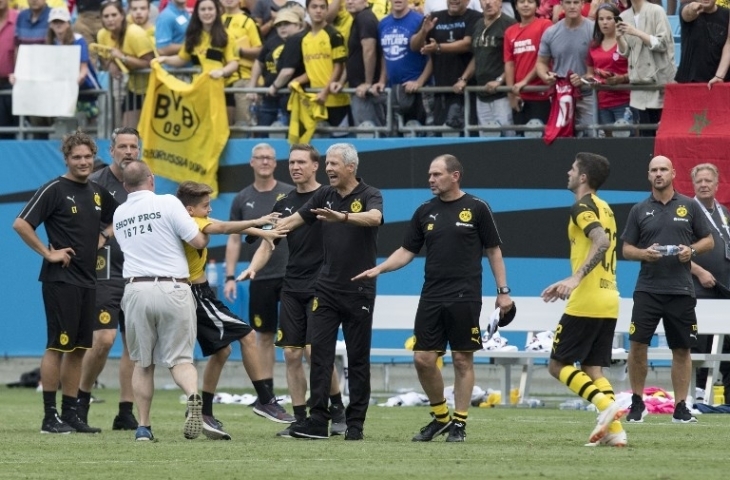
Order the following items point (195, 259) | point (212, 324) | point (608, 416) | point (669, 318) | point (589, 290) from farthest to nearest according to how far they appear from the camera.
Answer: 1. point (669, 318)
2. point (212, 324)
3. point (195, 259)
4. point (589, 290)
5. point (608, 416)

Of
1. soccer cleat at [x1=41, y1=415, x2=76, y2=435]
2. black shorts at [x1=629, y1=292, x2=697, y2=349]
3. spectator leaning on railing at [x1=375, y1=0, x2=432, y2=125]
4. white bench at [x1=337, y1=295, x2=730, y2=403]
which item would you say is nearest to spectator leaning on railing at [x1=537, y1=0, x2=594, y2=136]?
spectator leaning on railing at [x1=375, y1=0, x2=432, y2=125]

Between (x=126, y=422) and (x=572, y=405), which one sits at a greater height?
(x=126, y=422)

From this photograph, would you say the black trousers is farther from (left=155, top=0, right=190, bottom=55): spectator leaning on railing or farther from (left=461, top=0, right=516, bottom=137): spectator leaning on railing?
(left=155, top=0, right=190, bottom=55): spectator leaning on railing

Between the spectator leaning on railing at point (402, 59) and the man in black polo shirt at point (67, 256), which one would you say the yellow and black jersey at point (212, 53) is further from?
the man in black polo shirt at point (67, 256)

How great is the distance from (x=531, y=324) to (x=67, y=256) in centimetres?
621

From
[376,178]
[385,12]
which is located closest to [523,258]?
[376,178]

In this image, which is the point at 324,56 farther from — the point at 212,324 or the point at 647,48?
the point at 212,324

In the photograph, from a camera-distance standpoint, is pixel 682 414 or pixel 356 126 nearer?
pixel 682 414

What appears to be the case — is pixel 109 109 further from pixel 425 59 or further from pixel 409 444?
pixel 409 444

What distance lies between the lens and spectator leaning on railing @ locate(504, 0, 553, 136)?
57.4 ft

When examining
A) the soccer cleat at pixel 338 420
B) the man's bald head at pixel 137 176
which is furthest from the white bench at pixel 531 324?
the man's bald head at pixel 137 176

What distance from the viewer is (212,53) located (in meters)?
19.2

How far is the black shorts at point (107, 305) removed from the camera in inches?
530

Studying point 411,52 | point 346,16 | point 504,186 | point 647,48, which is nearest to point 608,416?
point 647,48
